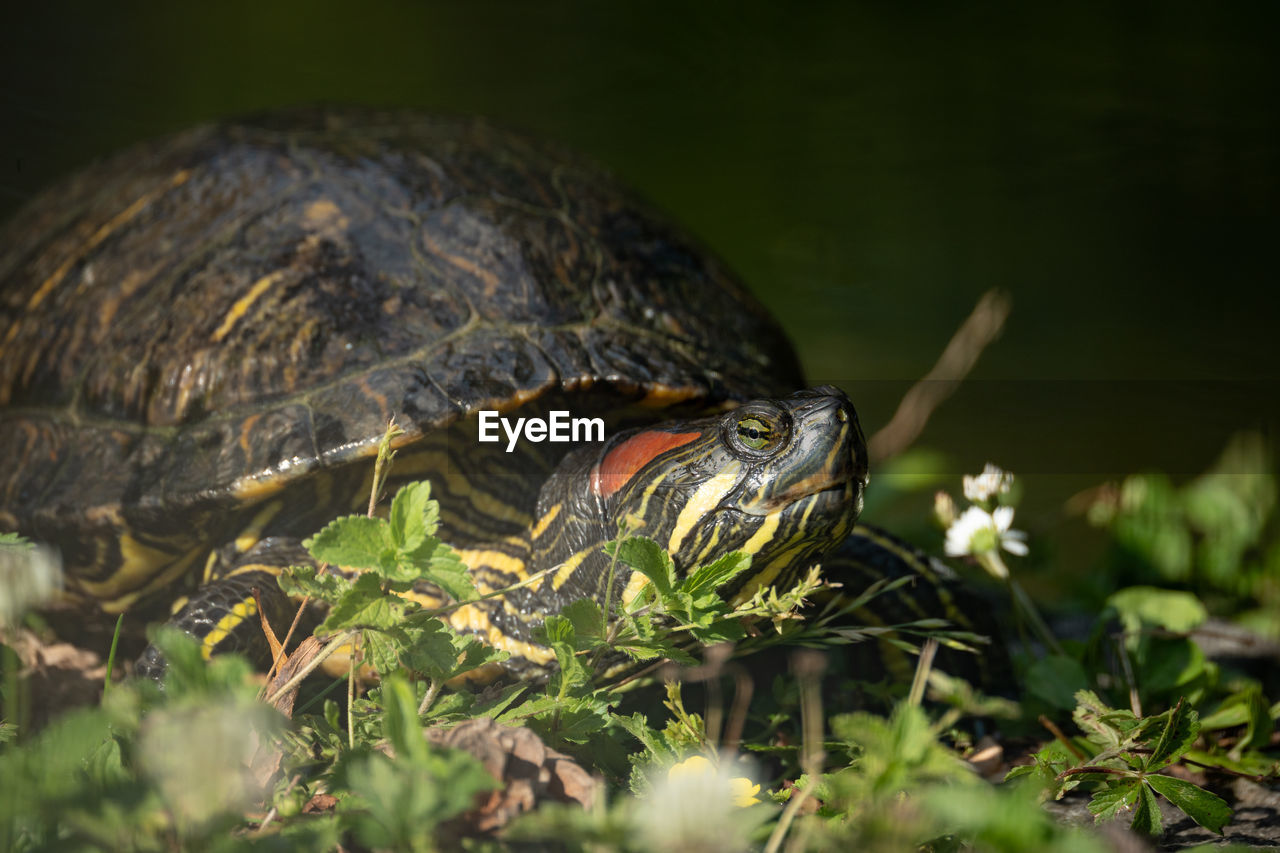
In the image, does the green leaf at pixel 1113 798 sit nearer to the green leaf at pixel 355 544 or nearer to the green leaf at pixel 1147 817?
the green leaf at pixel 1147 817

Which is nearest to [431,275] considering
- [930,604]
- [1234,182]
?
[930,604]

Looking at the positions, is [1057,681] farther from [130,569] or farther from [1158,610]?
[130,569]

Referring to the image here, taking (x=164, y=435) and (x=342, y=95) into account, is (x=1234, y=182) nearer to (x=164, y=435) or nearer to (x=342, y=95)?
(x=342, y=95)

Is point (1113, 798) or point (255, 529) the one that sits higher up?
point (255, 529)

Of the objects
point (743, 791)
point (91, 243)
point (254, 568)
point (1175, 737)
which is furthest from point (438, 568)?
point (91, 243)

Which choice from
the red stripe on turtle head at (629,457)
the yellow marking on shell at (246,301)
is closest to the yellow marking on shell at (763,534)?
the red stripe on turtle head at (629,457)

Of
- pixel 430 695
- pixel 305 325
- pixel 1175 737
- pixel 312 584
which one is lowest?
pixel 1175 737

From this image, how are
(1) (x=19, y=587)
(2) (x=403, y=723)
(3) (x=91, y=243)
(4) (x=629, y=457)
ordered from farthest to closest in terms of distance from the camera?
(3) (x=91, y=243) < (4) (x=629, y=457) < (1) (x=19, y=587) < (2) (x=403, y=723)
